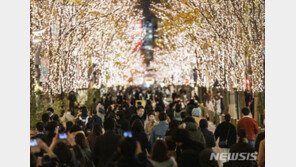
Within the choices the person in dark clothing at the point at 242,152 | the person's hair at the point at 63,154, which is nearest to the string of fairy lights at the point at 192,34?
the person in dark clothing at the point at 242,152

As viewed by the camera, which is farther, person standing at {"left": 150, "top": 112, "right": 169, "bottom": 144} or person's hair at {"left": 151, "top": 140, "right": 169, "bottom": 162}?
person standing at {"left": 150, "top": 112, "right": 169, "bottom": 144}

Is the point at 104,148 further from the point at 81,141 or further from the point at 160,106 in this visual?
the point at 160,106

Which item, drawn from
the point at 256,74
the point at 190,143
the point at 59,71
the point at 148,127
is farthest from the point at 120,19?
the point at 190,143

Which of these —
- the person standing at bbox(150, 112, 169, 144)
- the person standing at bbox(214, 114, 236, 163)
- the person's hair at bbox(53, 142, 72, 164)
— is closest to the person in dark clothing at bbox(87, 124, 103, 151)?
the person standing at bbox(150, 112, 169, 144)

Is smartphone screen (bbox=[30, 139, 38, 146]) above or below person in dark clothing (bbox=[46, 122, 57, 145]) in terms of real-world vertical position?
below

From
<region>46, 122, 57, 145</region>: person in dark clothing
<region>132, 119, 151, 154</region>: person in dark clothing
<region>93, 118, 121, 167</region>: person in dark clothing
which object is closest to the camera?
<region>93, 118, 121, 167</region>: person in dark clothing

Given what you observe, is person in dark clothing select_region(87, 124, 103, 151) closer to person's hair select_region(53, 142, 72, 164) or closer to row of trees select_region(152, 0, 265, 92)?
person's hair select_region(53, 142, 72, 164)

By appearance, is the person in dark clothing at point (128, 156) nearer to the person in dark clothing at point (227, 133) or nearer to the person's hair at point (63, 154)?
the person's hair at point (63, 154)

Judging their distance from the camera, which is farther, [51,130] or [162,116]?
[162,116]

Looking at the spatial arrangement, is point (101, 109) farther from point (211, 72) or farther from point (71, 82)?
point (211, 72)

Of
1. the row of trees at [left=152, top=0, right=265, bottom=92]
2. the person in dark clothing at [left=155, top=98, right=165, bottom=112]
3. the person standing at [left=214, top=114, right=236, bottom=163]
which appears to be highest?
the row of trees at [left=152, top=0, right=265, bottom=92]

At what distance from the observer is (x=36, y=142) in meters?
6.64

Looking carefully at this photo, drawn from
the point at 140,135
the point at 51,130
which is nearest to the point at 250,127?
the point at 140,135

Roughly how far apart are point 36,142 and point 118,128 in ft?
9.22
